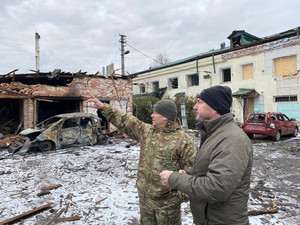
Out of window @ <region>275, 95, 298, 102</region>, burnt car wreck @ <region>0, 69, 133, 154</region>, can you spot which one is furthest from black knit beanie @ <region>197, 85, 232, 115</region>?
window @ <region>275, 95, 298, 102</region>

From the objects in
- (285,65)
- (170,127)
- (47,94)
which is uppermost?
(285,65)

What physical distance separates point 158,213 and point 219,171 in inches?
45.8

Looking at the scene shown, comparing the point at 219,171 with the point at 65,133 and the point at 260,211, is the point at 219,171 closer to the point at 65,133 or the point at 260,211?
the point at 260,211

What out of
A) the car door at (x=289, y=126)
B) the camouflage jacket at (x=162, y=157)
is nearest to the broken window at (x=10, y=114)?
Result: the camouflage jacket at (x=162, y=157)

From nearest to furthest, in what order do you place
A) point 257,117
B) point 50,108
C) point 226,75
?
point 257,117 → point 50,108 → point 226,75

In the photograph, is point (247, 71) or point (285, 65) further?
point (247, 71)

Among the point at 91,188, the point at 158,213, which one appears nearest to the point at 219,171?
the point at 158,213

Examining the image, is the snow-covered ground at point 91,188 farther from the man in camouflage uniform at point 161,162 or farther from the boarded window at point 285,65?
the boarded window at point 285,65

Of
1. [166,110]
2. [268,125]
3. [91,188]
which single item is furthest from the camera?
[268,125]

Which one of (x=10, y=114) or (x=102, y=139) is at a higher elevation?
Answer: (x=10, y=114)

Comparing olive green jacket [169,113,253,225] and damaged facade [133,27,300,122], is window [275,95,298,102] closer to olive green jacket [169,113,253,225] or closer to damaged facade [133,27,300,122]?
damaged facade [133,27,300,122]

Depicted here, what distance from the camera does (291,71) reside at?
50.0ft

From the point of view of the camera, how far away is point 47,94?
12.4 m

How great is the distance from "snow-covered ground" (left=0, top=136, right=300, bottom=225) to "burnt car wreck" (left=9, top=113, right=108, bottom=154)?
1.76 ft
